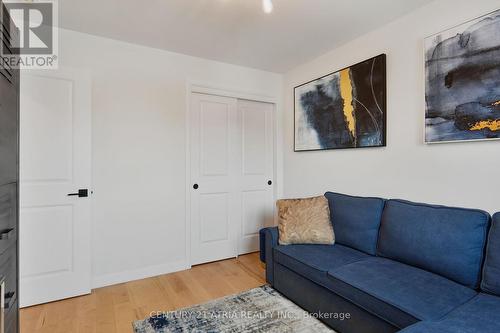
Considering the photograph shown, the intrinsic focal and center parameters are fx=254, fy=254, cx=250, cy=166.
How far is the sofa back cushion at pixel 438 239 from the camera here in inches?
61.9

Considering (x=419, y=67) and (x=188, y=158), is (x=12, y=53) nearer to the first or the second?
(x=188, y=158)

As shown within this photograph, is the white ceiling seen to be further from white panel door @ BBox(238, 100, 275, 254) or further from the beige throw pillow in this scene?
the beige throw pillow

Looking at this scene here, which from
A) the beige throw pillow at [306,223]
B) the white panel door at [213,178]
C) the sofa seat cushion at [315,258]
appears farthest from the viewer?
the white panel door at [213,178]

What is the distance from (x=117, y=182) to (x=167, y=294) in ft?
3.94

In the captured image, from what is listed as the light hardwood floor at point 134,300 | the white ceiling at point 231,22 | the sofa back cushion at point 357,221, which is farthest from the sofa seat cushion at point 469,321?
the white ceiling at point 231,22

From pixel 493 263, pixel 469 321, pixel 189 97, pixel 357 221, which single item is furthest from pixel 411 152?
pixel 189 97

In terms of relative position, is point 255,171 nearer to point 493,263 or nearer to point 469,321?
point 493,263

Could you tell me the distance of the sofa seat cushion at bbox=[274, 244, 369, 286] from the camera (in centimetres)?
187

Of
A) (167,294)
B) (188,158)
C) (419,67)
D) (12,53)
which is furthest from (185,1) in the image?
(167,294)

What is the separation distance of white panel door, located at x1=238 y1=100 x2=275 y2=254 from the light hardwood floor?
59 cm

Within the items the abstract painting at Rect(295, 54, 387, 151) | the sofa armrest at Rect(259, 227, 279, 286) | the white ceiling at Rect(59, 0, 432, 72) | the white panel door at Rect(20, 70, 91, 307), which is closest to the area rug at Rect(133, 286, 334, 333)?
the sofa armrest at Rect(259, 227, 279, 286)

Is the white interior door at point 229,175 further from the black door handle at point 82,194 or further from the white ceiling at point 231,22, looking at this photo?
the black door handle at point 82,194

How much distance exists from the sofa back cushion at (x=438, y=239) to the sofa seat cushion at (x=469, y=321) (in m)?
0.26

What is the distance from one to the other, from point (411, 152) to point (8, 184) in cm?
273
